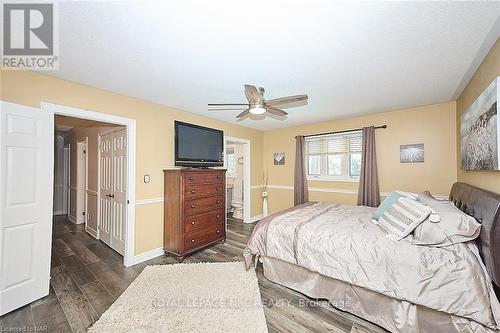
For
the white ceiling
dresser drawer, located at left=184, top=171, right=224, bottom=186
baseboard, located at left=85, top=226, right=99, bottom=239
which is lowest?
baseboard, located at left=85, top=226, right=99, bottom=239

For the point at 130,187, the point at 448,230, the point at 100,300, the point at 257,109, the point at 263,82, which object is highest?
the point at 263,82

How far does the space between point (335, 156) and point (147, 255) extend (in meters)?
4.01

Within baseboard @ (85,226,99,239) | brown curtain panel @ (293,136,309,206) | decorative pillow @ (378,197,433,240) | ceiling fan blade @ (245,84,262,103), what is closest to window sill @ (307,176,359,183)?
brown curtain panel @ (293,136,309,206)

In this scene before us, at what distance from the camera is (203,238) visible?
3348 mm

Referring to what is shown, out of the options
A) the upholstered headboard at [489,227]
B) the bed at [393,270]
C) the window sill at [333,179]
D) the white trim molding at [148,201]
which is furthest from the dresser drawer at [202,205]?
the upholstered headboard at [489,227]

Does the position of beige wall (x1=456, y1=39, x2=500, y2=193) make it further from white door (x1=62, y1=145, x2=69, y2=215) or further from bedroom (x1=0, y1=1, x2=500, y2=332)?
white door (x1=62, y1=145, x2=69, y2=215)

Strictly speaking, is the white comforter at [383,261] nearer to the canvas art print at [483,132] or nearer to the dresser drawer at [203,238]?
the canvas art print at [483,132]

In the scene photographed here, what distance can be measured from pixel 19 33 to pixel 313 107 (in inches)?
135

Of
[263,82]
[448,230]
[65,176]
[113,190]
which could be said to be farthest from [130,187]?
[65,176]

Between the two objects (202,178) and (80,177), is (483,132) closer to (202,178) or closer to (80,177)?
(202,178)

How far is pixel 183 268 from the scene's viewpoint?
9.05 feet

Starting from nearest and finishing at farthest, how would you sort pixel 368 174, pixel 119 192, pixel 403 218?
pixel 403 218
pixel 119 192
pixel 368 174
